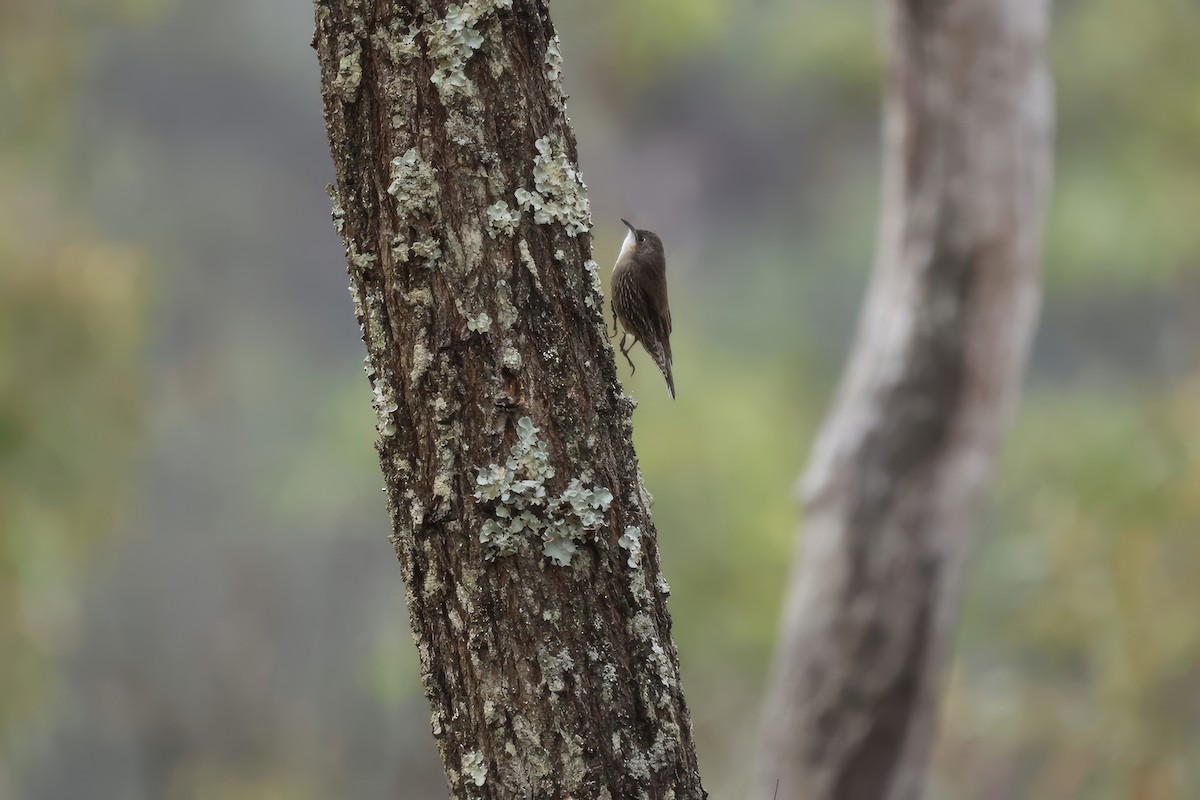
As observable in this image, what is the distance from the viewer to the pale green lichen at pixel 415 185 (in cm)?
98

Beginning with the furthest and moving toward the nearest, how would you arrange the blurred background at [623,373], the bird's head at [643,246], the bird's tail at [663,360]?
the blurred background at [623,373] < the bird's tail at [663,360] < the bird's head at [643,246]

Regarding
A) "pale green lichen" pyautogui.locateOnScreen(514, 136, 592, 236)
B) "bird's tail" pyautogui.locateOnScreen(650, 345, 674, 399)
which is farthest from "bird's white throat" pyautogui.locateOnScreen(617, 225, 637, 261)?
"pale green lichen" pyautogui.locateOnScreen(514, 136, 592, 236)

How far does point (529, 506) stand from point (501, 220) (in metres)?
0.24

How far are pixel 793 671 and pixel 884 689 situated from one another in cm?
24

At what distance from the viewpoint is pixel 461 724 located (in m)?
1.00

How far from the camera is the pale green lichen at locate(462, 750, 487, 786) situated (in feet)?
3.23

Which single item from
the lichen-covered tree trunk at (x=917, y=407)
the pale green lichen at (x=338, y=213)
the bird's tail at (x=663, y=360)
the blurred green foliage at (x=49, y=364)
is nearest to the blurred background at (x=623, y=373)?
the blurred green foliage at (x=49, y=364)

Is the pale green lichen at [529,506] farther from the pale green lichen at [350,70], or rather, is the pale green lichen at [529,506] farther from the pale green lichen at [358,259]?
the pale green lichen at [350,70]

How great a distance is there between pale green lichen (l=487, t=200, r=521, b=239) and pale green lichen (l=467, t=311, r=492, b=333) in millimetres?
68

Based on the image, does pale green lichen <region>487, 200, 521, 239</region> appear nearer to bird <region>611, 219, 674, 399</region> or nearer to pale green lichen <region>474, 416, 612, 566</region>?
pale green lichen <region>474, 416, 612, 566</region>

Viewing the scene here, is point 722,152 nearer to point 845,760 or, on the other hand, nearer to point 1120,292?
point 1120,292

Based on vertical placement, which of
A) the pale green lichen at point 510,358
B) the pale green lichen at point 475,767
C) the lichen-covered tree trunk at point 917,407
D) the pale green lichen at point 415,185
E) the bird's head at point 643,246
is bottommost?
the pale green lichen at point 475,767

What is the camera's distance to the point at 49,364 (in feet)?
14.2

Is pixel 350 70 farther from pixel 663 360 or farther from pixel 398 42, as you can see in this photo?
pixel 663 360
